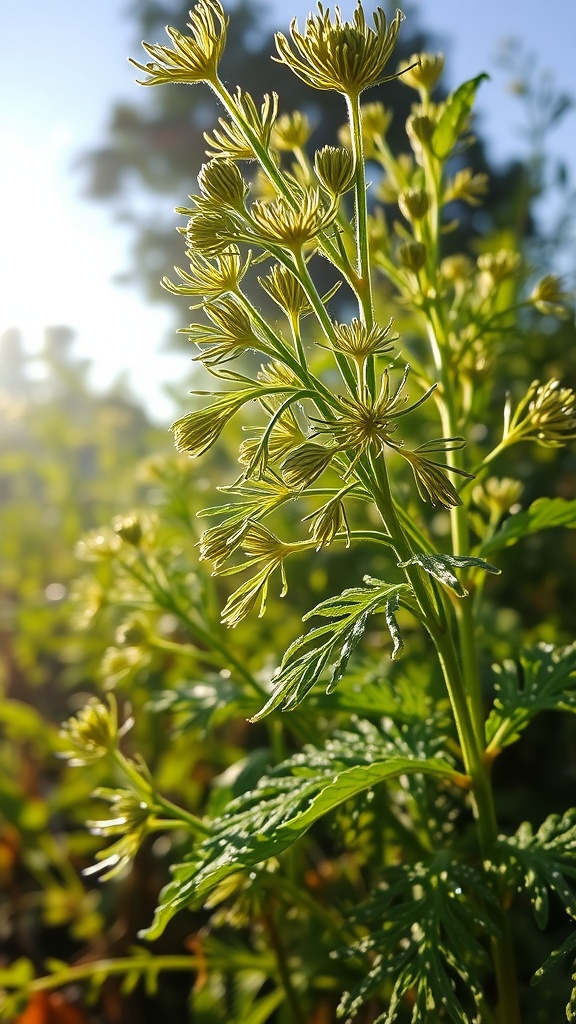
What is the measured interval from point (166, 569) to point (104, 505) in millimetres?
2075

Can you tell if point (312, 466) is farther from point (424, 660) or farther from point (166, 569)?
point (424, 660)

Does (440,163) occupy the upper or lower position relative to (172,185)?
lower

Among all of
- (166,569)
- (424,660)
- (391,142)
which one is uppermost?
(391,142)

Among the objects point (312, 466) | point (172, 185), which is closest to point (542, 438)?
point (312, 466)

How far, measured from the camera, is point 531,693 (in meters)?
1.00

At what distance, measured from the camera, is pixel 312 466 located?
71 centimetres

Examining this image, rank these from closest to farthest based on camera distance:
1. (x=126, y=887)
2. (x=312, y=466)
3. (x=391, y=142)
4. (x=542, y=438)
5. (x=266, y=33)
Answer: (x=312, y=466), (x=542, y=438), (x=126, y=887), (x=391, y=142), (x=266, y=33)

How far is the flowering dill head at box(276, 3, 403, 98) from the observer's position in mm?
752

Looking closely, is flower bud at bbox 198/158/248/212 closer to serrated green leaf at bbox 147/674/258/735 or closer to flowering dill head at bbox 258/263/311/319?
flowering dill head at bbox 258/263/311/319

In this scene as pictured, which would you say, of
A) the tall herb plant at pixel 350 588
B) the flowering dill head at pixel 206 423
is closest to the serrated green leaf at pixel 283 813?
the tall herb plant at pixel 350 588

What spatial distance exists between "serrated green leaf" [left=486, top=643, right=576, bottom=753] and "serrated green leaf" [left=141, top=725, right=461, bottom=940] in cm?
9

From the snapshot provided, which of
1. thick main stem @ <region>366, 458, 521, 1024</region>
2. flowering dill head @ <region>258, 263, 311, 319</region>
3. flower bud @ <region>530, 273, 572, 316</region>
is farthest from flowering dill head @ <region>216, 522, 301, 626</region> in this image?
flower bud @ <region>530, 273, 572, 316</region>

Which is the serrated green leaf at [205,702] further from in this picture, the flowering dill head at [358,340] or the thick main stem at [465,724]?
the flowering dill head at [358,340]

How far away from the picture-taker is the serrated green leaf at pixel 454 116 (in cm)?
104
